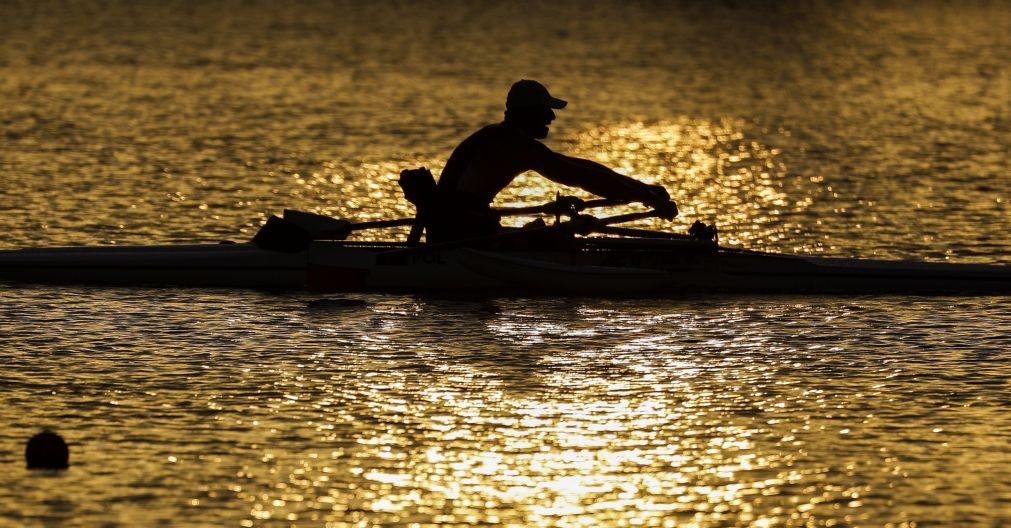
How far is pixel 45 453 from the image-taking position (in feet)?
32.8

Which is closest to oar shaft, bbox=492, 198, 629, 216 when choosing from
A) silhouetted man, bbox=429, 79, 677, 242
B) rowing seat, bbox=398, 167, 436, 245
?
silhouetted man, bbox=429, 79, 677, 242

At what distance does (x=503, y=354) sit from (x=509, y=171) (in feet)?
9.07

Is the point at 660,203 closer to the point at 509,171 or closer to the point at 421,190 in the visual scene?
the point at 509,171

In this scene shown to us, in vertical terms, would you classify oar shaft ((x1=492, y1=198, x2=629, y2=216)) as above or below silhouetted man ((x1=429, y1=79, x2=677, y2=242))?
below

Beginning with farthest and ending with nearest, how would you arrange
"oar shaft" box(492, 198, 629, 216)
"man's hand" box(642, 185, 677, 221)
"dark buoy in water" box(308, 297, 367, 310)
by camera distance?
"oar shaft" box(492, 198, 629, 216) → "man's hand" box(642, 185, 677, 221) → "dark buoy in water" box(308, 297, 367, 310)

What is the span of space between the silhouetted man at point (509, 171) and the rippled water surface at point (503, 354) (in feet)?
2.41

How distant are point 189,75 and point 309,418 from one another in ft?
78.6

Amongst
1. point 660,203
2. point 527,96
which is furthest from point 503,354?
point 660,203

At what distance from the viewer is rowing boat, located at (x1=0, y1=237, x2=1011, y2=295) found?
15289 mm

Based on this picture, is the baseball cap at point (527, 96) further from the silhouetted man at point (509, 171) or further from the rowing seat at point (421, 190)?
the rowing seat at point (421, 190)

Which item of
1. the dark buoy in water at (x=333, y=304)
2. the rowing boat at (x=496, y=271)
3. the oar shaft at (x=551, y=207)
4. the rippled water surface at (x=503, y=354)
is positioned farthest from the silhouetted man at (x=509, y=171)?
the dark buoy in water at (x=333, y=304)

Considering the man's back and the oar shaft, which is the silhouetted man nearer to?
the man's back

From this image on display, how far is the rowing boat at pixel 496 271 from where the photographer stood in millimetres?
15289

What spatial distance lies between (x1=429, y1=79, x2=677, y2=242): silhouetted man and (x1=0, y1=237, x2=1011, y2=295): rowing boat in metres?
0.26
